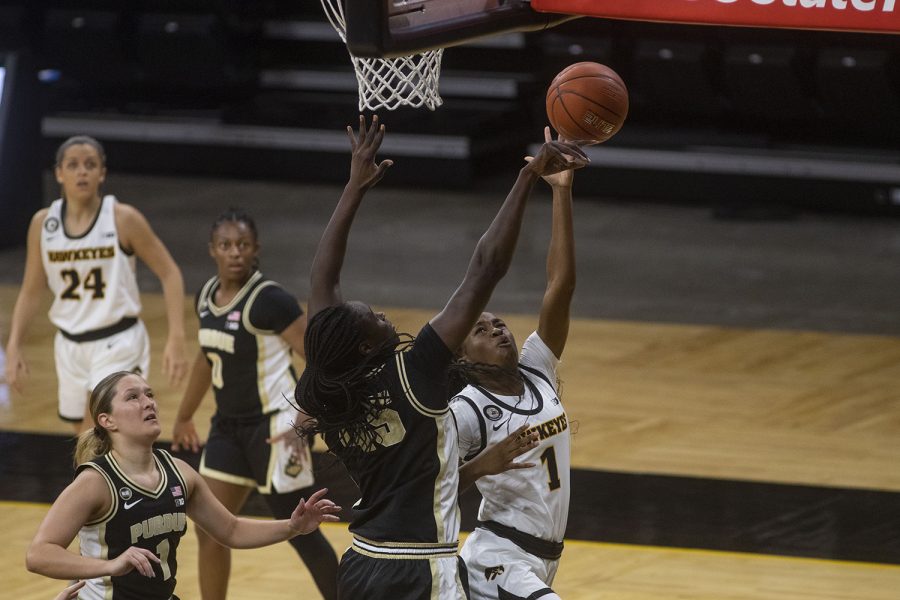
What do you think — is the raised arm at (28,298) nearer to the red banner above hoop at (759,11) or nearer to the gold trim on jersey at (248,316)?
the gold trim on jersey at (248,316)

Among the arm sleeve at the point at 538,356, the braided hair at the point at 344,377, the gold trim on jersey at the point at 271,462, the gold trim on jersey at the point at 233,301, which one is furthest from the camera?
the gold trim on jersey at the point at 233,301

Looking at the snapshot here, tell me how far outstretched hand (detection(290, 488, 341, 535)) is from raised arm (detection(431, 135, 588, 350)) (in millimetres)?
733

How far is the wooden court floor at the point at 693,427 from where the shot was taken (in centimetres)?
662

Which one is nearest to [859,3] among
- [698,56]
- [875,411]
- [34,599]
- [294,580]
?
[294,580]

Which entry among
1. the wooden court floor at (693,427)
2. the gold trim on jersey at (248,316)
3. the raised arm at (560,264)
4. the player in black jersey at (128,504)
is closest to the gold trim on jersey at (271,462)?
the gold trim on jersey at (248,316)

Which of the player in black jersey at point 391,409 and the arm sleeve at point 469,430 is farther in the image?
the arm sleeve at point 469,430

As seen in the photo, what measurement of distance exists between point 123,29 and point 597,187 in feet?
18.4

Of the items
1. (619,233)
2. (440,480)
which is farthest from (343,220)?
(619,233)

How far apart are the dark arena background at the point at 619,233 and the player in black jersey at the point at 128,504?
6.48 feet

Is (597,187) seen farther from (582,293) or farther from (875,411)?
(875,411)

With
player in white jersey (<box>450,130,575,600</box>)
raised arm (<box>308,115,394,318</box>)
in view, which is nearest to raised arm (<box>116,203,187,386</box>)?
player in white jersey (<box>450,130,575,600</box>)

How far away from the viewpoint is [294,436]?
5953mm

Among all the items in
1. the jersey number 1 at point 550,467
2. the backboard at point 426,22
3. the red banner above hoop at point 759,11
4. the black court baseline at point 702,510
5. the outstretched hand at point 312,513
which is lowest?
the black court baseline at point 702,510

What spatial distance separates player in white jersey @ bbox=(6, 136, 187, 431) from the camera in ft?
22.5
